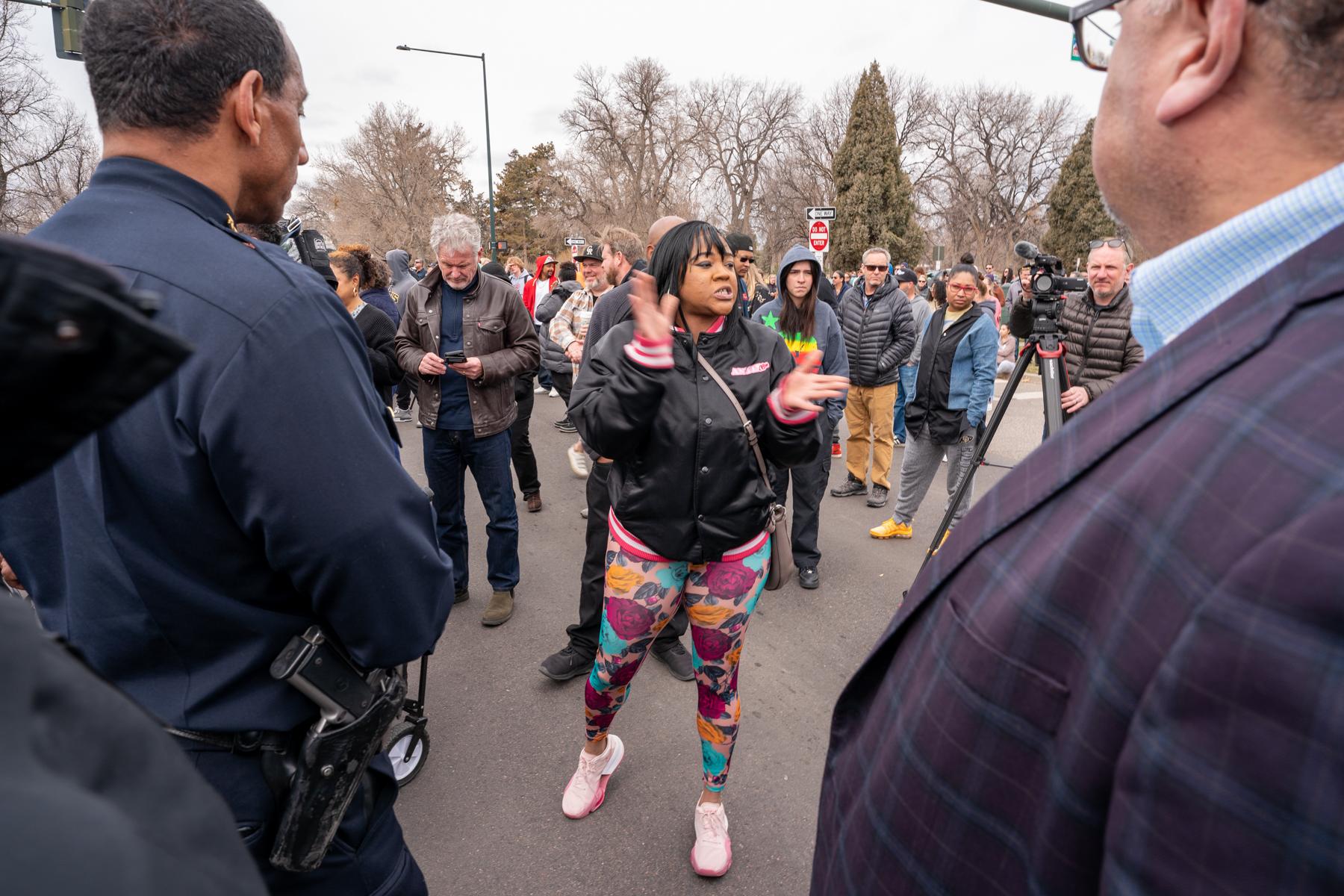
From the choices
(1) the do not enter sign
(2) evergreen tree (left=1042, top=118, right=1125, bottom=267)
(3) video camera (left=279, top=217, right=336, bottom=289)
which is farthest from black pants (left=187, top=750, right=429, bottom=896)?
(2) evergreen tree (left=1042, top=118, right=1125, bottom=267)

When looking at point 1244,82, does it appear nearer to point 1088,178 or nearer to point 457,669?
point 457,669

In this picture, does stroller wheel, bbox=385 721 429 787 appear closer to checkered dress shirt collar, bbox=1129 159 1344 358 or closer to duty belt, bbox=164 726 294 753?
duty belt, bbox=164 726 294 753

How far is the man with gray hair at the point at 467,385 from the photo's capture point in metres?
3.96

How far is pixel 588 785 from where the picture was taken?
8.65ft

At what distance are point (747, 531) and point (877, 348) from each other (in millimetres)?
3842

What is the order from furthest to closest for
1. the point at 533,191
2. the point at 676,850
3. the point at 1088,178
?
the point at 533,191, the point at 1088,178, the point at 676,850

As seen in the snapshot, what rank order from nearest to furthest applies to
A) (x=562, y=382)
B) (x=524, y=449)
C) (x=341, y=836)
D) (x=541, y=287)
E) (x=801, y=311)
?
(x=341, y=836)
(x=801, y=311)
(x=524, y=449)
(x=562, y=382)
(x=541, y=287)

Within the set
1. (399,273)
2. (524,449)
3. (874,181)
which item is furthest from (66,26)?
(874,181)

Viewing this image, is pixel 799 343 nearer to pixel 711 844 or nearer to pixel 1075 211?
pixel 711 844

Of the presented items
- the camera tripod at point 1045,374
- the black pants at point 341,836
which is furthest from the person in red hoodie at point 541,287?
the black pants at point 341,836

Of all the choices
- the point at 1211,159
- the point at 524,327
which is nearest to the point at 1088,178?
the point at 524,327

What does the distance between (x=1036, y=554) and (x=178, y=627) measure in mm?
1327

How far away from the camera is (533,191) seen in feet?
161

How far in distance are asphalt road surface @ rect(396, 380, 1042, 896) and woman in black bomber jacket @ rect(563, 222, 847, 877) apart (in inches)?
8.8
